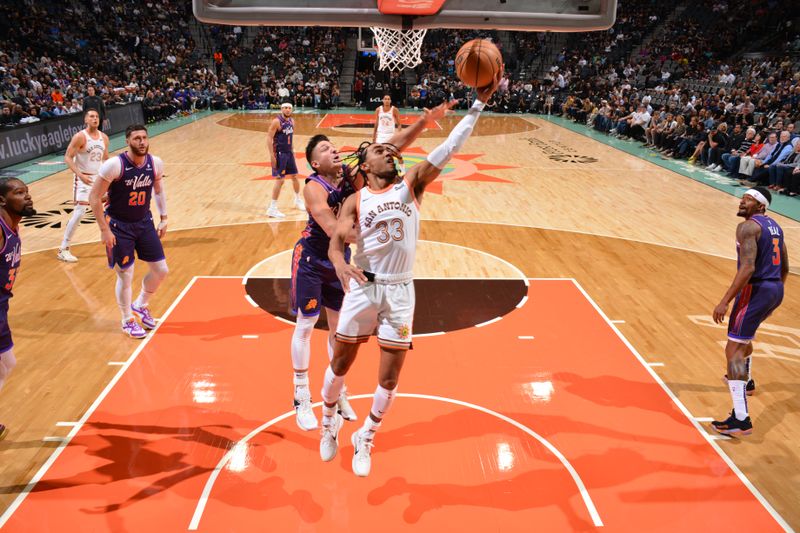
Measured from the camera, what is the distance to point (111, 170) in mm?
5598

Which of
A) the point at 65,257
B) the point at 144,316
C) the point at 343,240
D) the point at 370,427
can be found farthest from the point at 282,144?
the point at 370,427

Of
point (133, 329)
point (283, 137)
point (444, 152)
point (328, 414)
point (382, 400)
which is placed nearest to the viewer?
point (444, 152)

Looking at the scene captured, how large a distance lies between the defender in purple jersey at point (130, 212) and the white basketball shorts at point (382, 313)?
9.19ft

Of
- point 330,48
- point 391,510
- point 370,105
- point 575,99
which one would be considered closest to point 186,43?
point 330,48

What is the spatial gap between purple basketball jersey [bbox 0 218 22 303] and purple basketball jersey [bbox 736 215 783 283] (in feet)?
16.8

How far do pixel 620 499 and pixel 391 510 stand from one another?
1472 millimetres

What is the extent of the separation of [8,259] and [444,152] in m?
2.97

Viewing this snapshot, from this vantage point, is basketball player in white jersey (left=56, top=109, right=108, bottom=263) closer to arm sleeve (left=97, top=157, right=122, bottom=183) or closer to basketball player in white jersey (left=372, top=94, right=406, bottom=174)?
arm sleeve (left=97, top=157, right=122, bottom=183)

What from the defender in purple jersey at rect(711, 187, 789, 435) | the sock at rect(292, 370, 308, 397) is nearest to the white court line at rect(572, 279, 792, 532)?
the defender in purple jersey at rect(711, 187, 789, 435)

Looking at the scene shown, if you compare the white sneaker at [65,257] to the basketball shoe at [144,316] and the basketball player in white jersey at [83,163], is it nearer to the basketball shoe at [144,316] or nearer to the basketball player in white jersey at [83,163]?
the basketball player in white jersey at [83,163]

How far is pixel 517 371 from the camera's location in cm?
559

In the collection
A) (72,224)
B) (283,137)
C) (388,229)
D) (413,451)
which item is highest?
(388,229)

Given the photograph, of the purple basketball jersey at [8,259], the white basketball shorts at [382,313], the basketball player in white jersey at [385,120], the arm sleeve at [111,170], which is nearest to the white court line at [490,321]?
the white basketball shorts at [382,313]

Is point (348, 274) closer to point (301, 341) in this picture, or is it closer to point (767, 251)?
point (301, 341)
